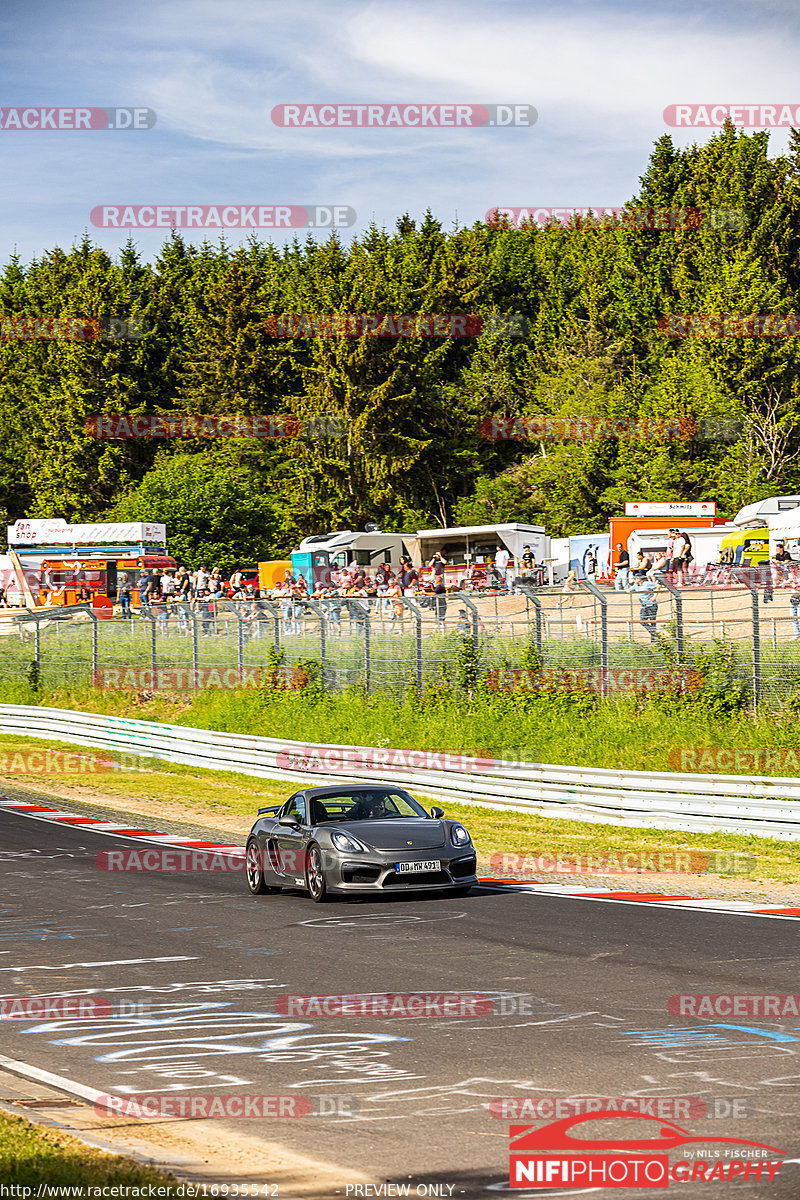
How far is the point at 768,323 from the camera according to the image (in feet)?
181

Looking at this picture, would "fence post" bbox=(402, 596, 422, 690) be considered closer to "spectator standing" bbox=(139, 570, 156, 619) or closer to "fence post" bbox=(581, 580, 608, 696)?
"fence post" bbox=(581, 580, 608, 696)

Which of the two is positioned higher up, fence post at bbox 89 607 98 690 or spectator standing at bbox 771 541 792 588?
spectator standing at bbox 771 541 792 588

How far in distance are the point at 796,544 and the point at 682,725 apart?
1506cm

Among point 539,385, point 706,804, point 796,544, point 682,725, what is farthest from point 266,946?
point 539,385

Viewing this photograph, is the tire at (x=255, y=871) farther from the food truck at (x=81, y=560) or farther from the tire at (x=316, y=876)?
the food truck at (x=81, y=560)

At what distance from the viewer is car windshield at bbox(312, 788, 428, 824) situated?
49.9ft

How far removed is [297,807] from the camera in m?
15.6

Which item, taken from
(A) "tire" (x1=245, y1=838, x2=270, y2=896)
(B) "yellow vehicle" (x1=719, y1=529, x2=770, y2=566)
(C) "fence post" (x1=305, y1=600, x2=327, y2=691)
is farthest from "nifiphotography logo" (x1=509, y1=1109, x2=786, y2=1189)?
(B) "yellow vehicle" (x1=719, y1=529, x2=770, y2=566)

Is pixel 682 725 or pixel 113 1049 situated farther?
pixel 682 725

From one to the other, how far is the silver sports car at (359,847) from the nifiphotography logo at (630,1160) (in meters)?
8.00

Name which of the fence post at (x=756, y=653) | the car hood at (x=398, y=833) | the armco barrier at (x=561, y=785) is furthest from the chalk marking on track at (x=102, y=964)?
the fence post at (x=756, y=653)

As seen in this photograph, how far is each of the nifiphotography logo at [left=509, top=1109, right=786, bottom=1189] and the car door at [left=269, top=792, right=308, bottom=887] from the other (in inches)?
350

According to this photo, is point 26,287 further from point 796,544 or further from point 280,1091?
point 280,1091

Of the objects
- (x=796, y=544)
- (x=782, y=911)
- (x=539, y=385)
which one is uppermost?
(x=539, y=385)
